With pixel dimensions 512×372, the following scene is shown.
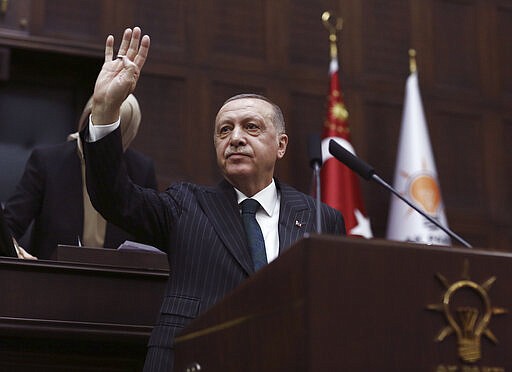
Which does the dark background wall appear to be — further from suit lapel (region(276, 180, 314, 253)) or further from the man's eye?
suit lapel (region(276, 180, 314, 253))

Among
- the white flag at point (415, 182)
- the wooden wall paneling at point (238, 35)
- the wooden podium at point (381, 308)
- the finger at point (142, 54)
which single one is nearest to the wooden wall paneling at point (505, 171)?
the white flag at point (415, 182)

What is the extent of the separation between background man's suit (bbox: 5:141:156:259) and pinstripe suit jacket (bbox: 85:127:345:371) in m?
1.39

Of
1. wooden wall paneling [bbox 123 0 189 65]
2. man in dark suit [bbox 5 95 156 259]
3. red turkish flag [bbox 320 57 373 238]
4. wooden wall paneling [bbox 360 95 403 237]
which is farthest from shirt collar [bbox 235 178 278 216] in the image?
wooden wall paneling [bbox 360 95 403 237]

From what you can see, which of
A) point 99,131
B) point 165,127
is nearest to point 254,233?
point 99,131

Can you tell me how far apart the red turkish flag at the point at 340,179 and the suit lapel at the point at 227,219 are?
10.5 ft

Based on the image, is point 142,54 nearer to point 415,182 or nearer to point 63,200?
point 63,200

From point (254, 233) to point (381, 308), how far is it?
38.4 inches

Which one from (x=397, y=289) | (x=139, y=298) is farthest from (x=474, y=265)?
(x=139, y=298)

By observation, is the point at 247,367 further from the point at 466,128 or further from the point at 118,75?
the point at 466,128

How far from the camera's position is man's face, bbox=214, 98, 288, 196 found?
2812 millimetres

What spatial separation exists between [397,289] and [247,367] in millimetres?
345

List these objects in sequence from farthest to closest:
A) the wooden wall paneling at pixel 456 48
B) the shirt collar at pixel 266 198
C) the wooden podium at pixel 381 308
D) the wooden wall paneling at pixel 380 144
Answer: the wooden wall paneling at pixel 456 48
the wooden wall paneling at pixel 380 144
the shirt collar at pixel 266 198
the wooden podium at pixel 381 308

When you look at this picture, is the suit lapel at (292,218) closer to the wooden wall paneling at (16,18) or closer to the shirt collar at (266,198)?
the shirt collar at (266,198)

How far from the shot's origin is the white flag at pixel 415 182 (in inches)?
237
